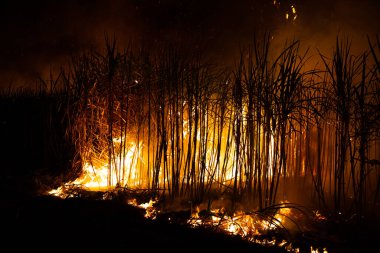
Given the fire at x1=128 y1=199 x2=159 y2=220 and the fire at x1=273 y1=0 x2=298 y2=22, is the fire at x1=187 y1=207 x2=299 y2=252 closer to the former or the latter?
the fire at x1=128 y1=199 x2=159 y2=220

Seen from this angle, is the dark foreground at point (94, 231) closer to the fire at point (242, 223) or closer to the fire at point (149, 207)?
the fire at point (149, 207)

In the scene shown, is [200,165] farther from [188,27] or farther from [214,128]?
[188,27]

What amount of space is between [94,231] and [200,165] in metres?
1.17

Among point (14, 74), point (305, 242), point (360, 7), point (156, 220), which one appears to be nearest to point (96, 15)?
point (14, 74)

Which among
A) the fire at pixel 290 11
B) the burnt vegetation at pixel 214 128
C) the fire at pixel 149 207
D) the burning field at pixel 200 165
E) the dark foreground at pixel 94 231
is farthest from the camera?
the fire at pixel 290 11

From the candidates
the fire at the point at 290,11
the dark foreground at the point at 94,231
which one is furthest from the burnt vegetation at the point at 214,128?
the fire at the point at 290,11

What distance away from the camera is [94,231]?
2.56 metres

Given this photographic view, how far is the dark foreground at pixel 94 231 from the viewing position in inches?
91.7

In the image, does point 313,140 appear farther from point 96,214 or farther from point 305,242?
point 96,214

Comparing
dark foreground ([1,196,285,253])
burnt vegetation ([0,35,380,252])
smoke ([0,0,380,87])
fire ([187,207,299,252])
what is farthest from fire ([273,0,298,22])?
dark foreground ([1,196,285,253])

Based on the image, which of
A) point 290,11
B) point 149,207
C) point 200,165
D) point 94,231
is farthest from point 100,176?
point 290,11

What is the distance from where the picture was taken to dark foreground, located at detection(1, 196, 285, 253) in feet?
7.64

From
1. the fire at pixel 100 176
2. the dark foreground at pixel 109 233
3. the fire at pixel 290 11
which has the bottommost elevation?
the dark foreground at pixel 109 233

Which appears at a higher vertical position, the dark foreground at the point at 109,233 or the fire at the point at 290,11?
the fire at the point at 290,11
